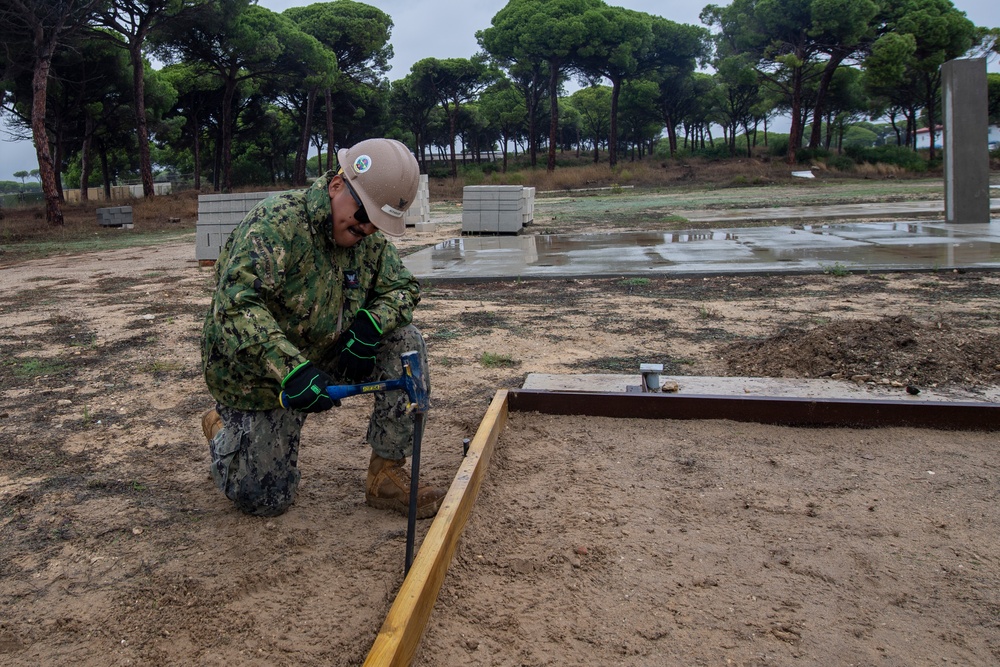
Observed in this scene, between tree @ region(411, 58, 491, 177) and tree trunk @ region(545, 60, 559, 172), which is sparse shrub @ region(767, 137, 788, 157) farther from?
tree @ region(411, 58, 491, 177)

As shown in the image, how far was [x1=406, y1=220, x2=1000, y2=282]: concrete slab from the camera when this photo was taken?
8.30 meters

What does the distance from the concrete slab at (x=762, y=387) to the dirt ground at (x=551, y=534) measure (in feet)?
0.57

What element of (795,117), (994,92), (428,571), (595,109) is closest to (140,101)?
(428,571)

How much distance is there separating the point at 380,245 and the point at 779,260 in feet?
21.9

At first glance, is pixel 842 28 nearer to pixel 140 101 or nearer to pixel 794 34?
pixel 794 34

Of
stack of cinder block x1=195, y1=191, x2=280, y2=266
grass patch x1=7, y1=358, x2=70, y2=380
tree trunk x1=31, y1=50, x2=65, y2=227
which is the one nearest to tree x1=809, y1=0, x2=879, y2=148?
tree trunk x1=31, y1=50, x2=65, y2=227

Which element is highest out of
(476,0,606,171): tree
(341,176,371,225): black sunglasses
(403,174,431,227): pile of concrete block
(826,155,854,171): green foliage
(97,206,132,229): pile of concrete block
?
(476,0,606,171): tree

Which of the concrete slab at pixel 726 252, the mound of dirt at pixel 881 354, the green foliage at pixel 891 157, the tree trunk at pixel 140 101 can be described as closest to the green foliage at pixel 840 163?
the green foliage at pixel 891 157

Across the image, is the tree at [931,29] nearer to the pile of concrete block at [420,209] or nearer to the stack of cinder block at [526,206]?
the stack of cinder block at [526,206]

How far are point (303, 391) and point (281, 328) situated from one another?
441 mm

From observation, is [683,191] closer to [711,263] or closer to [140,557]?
[711,263]

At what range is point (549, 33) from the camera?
43.6 metres

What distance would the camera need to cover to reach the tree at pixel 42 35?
2100 cm

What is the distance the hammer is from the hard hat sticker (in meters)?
Result: 0.64
